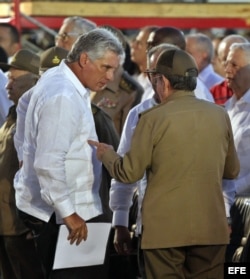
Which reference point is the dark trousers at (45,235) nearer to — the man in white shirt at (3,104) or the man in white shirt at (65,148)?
the man in white shirt at (65,148)

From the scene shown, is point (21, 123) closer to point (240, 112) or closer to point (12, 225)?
point (12, 225)

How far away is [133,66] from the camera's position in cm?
1360

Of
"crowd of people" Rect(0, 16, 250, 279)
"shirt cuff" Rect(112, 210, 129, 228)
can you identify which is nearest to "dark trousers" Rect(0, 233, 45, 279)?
"crowd of people" Rect(0, 16, 250, 279)

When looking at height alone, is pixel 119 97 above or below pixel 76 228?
below

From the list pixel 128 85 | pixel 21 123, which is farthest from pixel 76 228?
pixel 128 85

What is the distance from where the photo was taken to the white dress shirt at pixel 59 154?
245 inches

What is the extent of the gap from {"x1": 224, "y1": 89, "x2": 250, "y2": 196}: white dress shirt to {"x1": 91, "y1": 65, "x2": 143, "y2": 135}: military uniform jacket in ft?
5.06

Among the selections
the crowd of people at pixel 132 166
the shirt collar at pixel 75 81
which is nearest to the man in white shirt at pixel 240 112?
the crowd of people at pixel 132 166

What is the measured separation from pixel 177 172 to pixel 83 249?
34.4 inches

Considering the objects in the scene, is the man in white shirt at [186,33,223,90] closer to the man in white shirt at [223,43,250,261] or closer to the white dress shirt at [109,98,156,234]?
the man in white shirt at [223,43,250,261]

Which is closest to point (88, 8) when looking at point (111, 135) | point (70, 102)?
point (111, 135)

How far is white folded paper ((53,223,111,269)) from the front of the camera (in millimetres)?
6531

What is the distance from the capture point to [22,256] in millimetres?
7812

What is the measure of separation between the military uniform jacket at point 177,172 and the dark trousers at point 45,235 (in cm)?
71
